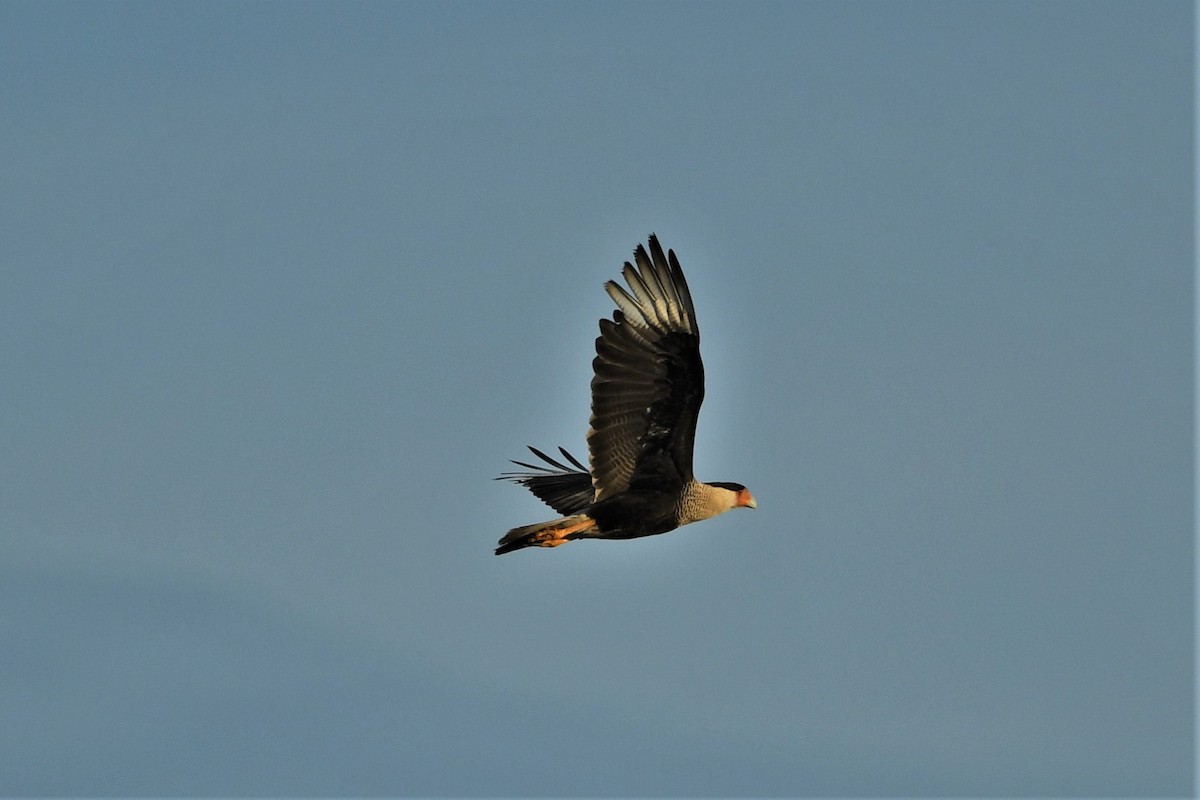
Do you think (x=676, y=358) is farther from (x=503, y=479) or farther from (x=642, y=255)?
(x=503, y=479)

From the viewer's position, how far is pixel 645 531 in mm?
21422

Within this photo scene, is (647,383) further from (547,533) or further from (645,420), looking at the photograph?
(547,533)

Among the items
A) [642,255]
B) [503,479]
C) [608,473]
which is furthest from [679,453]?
Result: [503,479]

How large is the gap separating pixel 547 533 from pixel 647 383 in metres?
2.06

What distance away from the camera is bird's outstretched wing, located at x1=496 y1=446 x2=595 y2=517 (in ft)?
79.2

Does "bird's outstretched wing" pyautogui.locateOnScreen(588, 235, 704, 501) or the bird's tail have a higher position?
"bird's outstretched wing" pyautogui.locateOnScreen(588, 235, 704, 501)

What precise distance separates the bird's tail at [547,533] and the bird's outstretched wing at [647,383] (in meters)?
0.51

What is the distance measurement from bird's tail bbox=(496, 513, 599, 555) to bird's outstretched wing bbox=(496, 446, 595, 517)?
2.77m

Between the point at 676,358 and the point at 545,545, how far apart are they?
2.64 meters

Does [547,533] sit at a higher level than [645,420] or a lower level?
lower

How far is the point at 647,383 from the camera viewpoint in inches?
813

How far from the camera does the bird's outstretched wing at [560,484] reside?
24.1 meters

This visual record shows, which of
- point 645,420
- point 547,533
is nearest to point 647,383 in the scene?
point 645,420

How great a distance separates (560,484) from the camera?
24.7 m
